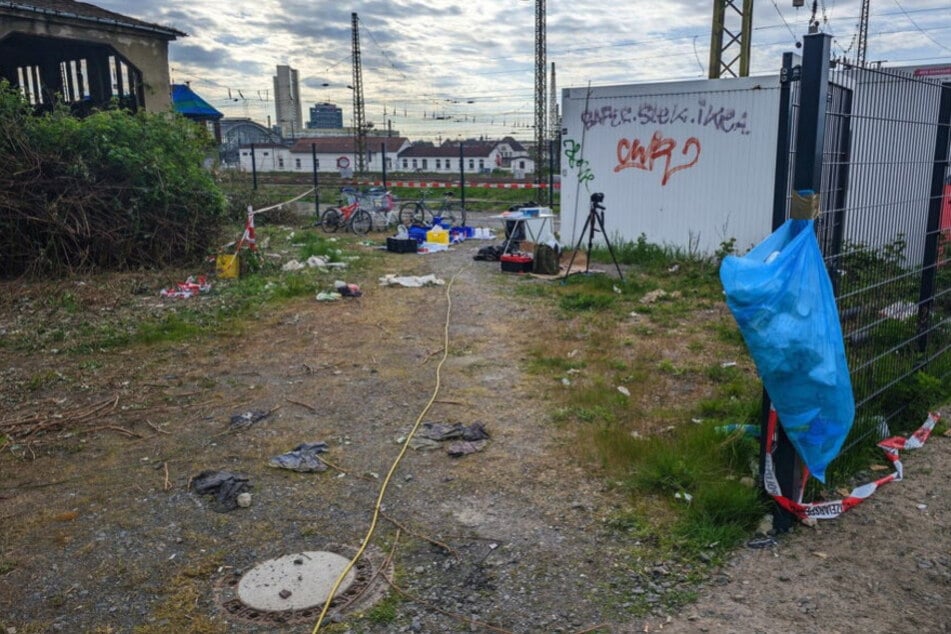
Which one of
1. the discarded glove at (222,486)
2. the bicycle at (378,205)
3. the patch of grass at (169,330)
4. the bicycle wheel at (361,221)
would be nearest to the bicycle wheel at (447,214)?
the bicycle at (378,205)

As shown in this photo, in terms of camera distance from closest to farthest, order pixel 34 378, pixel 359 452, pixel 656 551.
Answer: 1. pixel 656 551
2. pixel 359 452
3. pixel 34 378

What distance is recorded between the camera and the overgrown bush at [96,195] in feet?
34.8

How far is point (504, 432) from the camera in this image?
5.22 m

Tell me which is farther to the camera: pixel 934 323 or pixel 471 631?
pixel 934 323

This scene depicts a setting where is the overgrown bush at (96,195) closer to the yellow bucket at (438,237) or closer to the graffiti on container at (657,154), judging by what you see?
the yellow bucket at (438,237)

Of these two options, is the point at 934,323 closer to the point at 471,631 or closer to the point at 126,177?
the point at 471,631

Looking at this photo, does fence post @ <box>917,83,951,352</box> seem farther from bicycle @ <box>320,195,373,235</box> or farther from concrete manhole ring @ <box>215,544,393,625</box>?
bicycle @ <box>320,195,373,235</box>

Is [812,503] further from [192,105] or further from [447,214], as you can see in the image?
[192,105]

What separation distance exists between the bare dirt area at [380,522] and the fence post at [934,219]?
1394mm

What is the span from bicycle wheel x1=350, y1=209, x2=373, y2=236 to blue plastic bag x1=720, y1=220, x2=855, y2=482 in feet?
46.4

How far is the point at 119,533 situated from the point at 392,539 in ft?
4.86

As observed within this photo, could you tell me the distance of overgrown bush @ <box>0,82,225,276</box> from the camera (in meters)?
10.6

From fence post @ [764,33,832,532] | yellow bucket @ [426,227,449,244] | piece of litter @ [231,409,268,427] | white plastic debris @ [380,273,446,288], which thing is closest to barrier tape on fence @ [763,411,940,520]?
fence post @ [764,33,832,532]

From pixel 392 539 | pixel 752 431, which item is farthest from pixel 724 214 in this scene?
pixel 392 539
